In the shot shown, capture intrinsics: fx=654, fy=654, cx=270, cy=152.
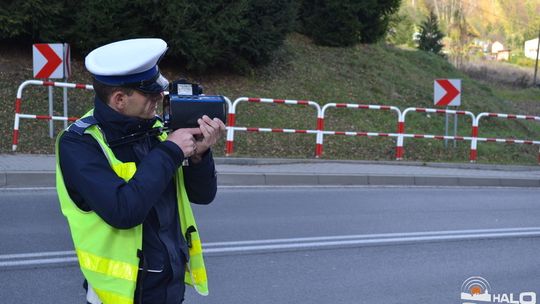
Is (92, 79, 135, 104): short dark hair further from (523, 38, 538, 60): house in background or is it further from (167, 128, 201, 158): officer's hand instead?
(523, 38, 538, 60): house in background

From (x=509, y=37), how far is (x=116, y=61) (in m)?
113

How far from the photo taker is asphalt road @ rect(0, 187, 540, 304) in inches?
217

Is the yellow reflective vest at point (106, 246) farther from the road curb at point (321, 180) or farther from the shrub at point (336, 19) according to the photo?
the shrub at point (336, 19)

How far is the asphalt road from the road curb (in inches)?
19.4

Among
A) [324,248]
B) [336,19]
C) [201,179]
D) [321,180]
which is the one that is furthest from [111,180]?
[336,19]

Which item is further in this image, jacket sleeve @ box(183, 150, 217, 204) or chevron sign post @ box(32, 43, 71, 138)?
chevron sign post @ box(32, 43, 71, 138)

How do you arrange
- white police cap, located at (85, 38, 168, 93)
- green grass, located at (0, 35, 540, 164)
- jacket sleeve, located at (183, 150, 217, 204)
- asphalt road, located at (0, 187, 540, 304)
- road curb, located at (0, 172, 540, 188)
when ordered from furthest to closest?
green grass, located at (0, 35, 540, 164) → road curb, located at (0, 172, 540, 188) → asphalt road, located at (0, 187, 540, 304) → jacket sleeve, located at (183, 150, 217, 204) → white police cap, located at (85, 38, 168, 93)

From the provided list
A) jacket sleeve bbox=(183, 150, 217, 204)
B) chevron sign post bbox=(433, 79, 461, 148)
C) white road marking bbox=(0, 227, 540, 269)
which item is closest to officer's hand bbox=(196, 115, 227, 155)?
jacket sleeve bbox=(183, 150, 217, 204)

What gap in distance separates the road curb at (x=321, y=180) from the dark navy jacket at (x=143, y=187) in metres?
7.96

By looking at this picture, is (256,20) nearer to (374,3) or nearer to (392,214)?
(374,3)

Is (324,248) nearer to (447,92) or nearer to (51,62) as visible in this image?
(51,62)

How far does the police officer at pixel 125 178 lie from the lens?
2.20 m

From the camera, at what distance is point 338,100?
17.6 metres

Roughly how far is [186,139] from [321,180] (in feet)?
31.0
